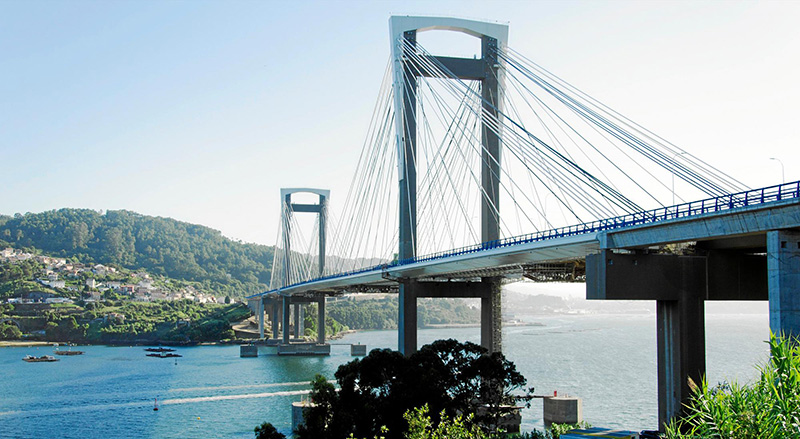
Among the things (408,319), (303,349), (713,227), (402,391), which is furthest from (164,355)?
(713,227)

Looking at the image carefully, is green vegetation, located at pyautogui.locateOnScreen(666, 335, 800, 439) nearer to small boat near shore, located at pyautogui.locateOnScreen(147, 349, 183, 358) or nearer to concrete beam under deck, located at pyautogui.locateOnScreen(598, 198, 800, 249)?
concrete beam under deck, located at pyautogui.locateOnScreen(598, 198, 800, 249)

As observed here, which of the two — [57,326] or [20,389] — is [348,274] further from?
[57,326]

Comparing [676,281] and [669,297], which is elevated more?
[676,281]

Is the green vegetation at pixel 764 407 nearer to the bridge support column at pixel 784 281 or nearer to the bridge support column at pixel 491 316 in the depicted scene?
the bridge support column at pixel 784 281

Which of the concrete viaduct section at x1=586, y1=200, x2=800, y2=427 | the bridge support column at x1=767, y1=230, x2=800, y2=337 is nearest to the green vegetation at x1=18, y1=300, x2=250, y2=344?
the concrete viaduct section at x1=586, y1=200, x2=800, y2=427

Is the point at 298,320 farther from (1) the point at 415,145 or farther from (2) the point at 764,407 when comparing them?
(2) the point at 764,407

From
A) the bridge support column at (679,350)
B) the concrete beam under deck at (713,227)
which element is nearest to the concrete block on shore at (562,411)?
the bridge support column at (679,350)
